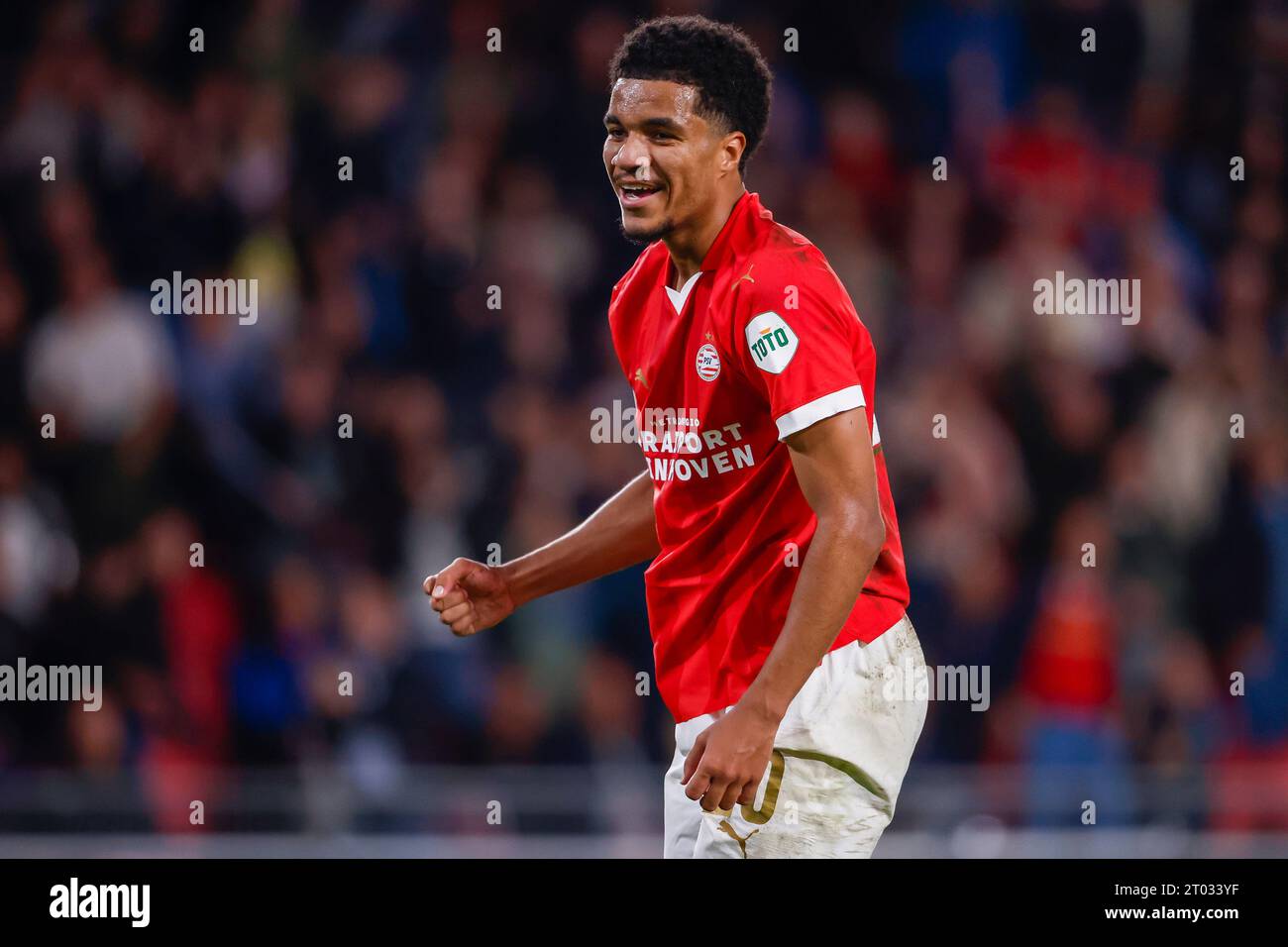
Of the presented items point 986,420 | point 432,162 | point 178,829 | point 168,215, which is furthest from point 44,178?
point 986,420

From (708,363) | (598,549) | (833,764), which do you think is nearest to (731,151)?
(708,363)

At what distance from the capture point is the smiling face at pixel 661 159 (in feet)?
9.95

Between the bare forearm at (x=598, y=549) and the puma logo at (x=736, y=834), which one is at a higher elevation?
the bare forearm at (x=598, y=549)

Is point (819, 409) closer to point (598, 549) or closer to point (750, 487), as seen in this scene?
point (750, 487)

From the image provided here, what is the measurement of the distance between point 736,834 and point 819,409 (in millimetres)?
738

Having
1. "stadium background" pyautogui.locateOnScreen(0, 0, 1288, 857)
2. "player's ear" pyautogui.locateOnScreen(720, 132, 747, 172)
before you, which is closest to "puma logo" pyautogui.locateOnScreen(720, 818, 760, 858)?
"player's ear" pyautogui.locateOnScreen(720, 132, 747, 172)

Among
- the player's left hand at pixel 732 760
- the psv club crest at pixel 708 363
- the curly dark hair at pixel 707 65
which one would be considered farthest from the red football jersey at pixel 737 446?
the player's left hand at pixel 732 760

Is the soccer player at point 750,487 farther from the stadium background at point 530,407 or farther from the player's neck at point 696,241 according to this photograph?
the stadium background at point 530,407

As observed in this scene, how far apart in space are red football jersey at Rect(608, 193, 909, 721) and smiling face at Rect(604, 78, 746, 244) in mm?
89

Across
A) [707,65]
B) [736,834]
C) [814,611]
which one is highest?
[707,65]

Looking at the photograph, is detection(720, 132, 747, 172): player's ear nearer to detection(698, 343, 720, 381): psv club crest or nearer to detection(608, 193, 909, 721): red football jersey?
detection(608, 193, 909, 721): red football jersey

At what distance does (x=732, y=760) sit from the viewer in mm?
2666
